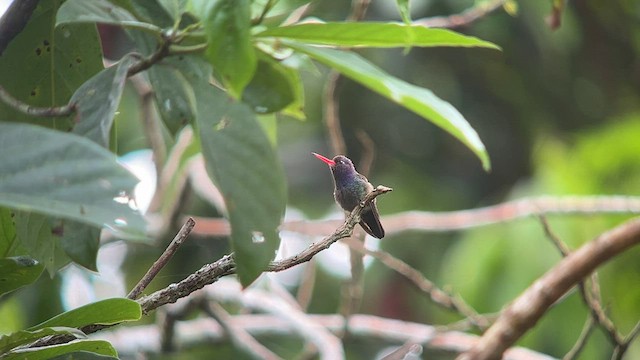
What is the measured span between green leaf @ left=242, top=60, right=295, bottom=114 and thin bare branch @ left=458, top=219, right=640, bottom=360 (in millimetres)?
910

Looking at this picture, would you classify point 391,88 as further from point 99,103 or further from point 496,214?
point 496,214

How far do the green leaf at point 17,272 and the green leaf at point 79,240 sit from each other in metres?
0.05

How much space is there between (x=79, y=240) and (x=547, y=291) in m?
1.18

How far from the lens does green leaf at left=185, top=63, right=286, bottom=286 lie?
840 millimetres

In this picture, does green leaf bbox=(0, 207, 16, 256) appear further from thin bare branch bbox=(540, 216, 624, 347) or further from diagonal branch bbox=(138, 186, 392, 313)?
thin bare branch bbox=(540, 216, 624, 347)

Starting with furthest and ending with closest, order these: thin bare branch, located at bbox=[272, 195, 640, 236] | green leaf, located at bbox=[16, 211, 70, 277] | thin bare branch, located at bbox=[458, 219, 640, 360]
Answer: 1. thin bare branch, located at bbox=[272, 195, 640, 236]
2. thin bare branch, located at bbox=[458, 219, 640, 360]
3. green leaf, located at bbox=[16, 211, 70, 277]

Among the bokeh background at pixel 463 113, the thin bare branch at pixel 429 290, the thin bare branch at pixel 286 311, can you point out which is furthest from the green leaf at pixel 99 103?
the bokeh background at pixel 463 113

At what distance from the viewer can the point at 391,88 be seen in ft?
3.77

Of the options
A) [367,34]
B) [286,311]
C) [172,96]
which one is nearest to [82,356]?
[172,96]

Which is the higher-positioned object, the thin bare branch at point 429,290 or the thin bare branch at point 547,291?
the thin bare branch at point 547,291

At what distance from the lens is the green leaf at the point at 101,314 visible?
0.93 m

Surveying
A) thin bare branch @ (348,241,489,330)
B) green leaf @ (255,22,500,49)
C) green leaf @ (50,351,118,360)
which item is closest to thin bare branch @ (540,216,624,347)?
thin bare branch @ (348,241,489,330)

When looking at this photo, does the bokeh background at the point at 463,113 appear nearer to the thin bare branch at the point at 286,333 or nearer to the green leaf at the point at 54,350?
the thin bare branch at the point at 286,333

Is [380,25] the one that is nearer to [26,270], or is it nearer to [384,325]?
[26,270]
